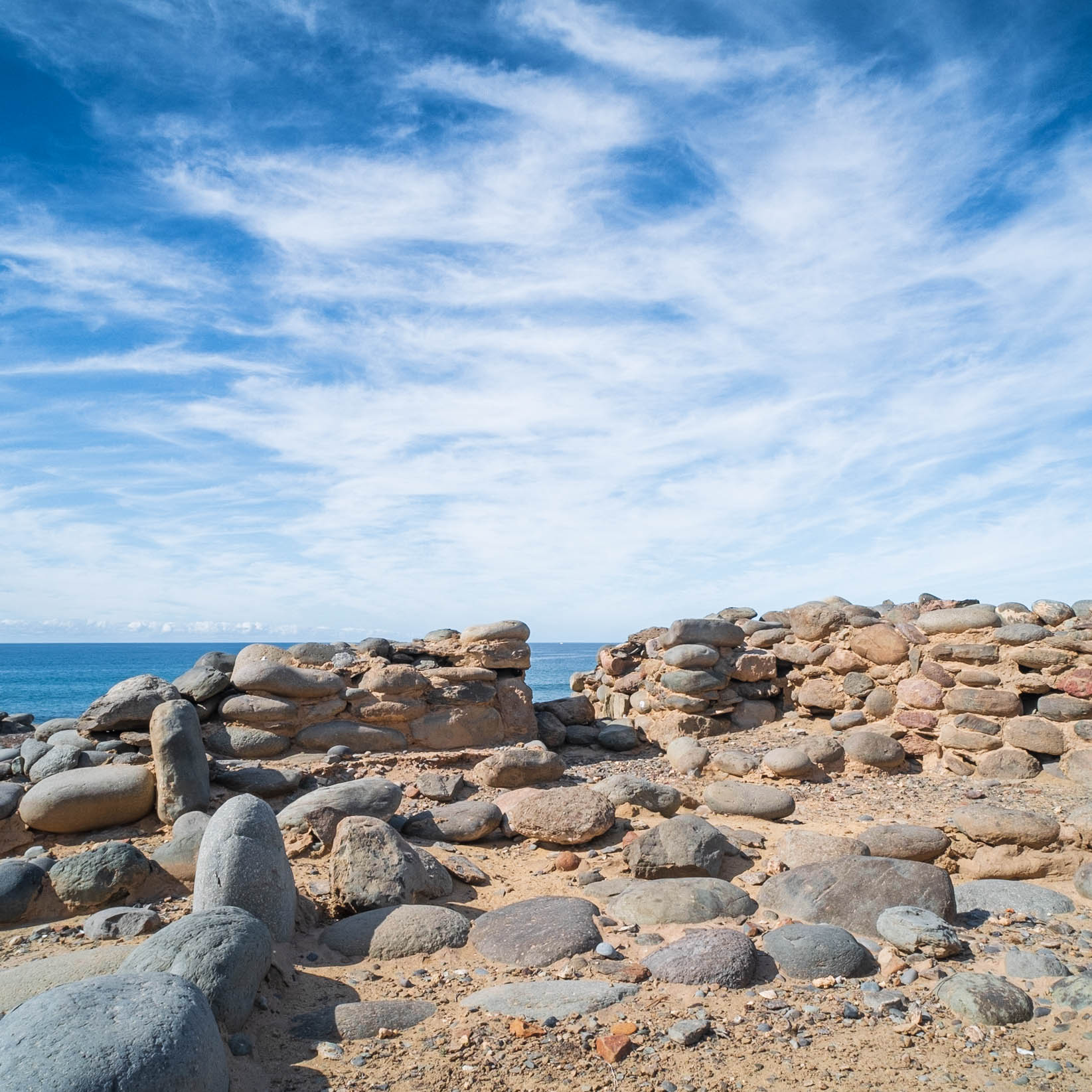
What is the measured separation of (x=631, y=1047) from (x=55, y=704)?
1599 inches

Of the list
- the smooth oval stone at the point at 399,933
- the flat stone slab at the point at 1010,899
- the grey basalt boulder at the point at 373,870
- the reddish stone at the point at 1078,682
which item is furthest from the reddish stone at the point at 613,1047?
the reddish stone at the point at 1078,682

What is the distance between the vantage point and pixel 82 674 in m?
56.0

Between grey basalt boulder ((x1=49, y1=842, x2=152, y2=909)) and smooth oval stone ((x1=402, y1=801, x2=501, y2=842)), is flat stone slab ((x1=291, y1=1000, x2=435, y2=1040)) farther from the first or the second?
smooth oval stone ((x1=402, y1=801, x2=501, y2=842))

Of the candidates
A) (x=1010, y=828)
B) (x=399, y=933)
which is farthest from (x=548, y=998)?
(x=1010, y=828)

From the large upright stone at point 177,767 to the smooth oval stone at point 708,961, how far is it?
4.18 metres

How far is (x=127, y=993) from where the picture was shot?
3.00 meters

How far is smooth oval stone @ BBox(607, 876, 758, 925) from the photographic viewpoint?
4941 mm

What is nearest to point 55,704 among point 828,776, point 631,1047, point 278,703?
point 278,703

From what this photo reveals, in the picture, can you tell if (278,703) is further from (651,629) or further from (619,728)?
(651,629)

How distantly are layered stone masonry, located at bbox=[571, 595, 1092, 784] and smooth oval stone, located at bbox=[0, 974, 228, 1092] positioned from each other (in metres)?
7.59

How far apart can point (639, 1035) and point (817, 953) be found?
3.88 feet

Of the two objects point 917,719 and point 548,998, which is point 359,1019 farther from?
point 917,719

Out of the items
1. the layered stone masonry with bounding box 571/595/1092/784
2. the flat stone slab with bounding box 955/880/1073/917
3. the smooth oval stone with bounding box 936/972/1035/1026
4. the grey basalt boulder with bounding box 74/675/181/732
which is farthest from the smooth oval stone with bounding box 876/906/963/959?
the grey basalt boulder with bounding box 74/675/181/732

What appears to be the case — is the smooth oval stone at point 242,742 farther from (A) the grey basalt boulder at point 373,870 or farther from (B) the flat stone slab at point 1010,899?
(B) the flat stone slab at point 1010,899
